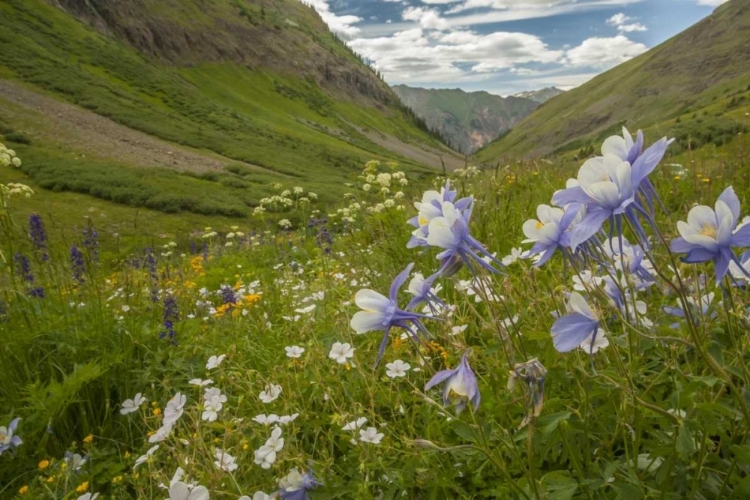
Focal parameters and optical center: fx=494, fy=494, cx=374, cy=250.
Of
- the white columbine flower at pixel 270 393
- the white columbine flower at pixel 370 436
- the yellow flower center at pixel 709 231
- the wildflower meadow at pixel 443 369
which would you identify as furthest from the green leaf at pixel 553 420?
the white columbine flower at pixel 270 393

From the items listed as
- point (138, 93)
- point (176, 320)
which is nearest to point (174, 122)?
point (138, 93)

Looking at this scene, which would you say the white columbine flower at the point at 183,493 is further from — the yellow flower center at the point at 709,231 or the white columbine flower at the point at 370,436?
the yellow flower center at the point at 709,231

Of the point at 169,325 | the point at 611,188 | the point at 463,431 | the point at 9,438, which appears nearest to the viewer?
the point at 611,188

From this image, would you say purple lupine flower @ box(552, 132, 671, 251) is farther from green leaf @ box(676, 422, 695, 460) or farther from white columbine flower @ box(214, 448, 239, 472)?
white columbine flower @ box(214, 448, 239, 472)

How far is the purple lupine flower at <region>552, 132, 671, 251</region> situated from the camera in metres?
1.00

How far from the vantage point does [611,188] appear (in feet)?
3.28

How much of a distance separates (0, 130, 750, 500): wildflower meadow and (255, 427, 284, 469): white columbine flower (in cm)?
1

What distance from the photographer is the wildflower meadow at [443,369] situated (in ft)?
3.78

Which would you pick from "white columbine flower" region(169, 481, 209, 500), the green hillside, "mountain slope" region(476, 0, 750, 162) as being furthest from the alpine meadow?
"mountain slope" region(476, 0, 750, 162)

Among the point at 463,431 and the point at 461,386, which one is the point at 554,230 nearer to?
the point at 461,386

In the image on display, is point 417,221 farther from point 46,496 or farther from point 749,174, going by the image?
point 749,174

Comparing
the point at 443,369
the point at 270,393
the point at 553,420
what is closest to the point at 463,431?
the point at 553,420

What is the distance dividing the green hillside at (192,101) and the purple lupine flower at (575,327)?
2396 centimetres

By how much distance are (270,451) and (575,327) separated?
1241mm
